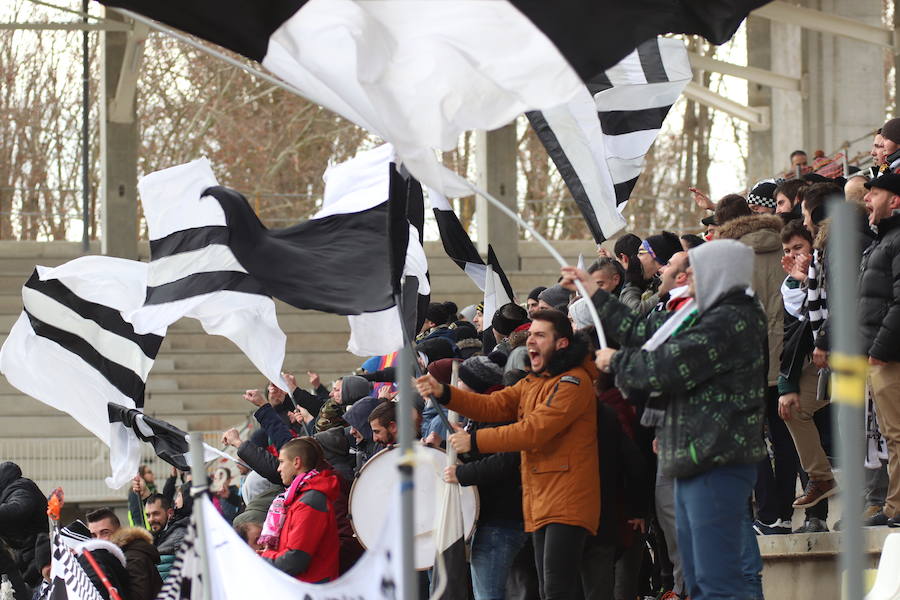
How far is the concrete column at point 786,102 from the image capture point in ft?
77.9

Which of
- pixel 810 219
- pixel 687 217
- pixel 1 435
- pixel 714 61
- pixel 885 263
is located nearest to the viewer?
pixel 885 263

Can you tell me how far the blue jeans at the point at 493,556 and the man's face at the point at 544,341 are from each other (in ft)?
3.89

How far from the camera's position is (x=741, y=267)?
613cm

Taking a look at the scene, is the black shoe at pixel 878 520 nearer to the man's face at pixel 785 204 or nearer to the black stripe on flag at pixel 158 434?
the man's face at pixel 785 204

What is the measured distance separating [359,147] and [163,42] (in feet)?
18.5

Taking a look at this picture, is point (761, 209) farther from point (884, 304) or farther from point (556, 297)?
point (884, 304)

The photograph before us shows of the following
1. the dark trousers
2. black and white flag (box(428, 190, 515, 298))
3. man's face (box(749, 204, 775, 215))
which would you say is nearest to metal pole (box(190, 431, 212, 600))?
the dark trousers

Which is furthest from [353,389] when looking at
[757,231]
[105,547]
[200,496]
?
[200,496]

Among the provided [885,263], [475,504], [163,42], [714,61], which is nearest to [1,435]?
[714,61]

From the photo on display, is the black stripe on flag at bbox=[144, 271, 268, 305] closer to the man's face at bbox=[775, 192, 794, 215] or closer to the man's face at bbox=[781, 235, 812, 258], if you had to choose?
the man's face at bbox=[781, 235, 812, 258]

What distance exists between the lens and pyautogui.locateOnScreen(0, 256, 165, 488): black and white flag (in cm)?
951

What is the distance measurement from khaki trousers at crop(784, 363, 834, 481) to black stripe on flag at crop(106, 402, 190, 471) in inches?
141

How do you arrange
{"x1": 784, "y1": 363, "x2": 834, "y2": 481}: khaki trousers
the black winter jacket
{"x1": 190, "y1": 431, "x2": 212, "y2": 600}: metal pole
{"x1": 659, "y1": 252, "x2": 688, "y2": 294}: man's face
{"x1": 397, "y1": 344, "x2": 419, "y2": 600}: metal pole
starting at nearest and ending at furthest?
{"x1": 397, "y1": 344, "x2": 419, "y2": 600}: metal pole
{"x1": 190, "y1": 431, "x2": 212, "y2": 600}: metal pole
{"x1": 659, "y1": 252, "x2": 688, "y2": 294}: man's face
the black winter jacket
{"x1": 784, "y1": 363, "x2": 834, "y2": 481}: khaki trousers

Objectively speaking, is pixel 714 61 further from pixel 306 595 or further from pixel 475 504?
pixel 306 595
